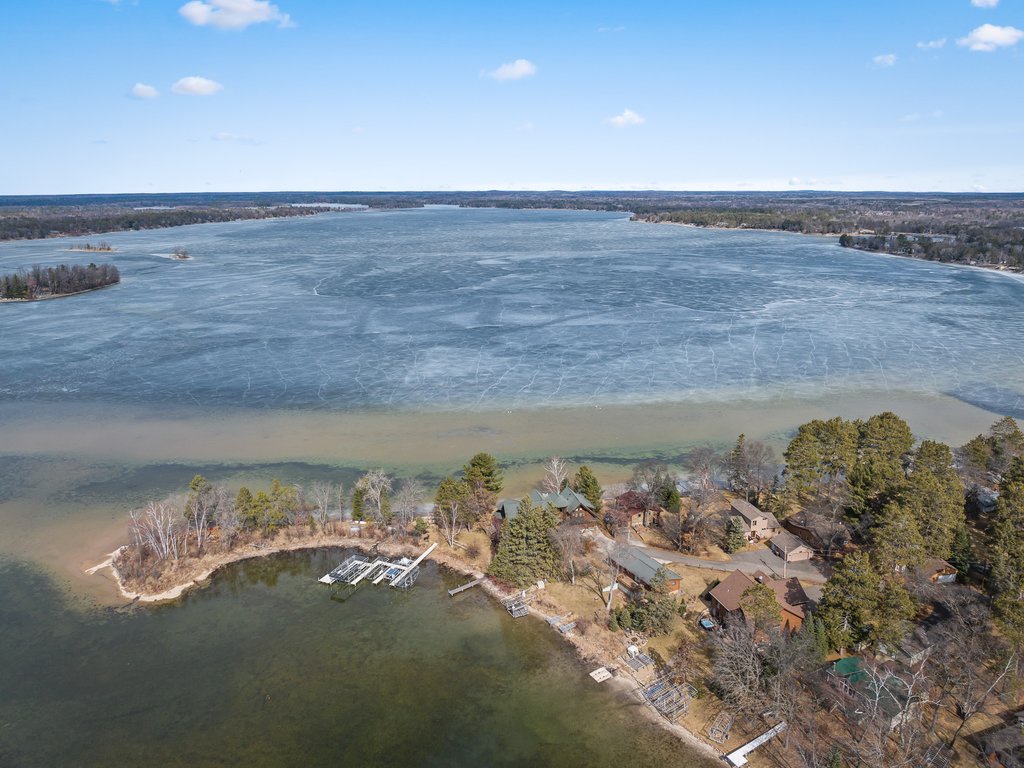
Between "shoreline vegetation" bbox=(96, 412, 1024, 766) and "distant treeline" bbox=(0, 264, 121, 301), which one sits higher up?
"distant treeline" bbox=(0, 264, 121, 301)

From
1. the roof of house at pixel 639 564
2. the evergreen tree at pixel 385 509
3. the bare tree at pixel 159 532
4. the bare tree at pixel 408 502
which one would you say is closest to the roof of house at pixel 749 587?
the roof of house at pixel 639 564

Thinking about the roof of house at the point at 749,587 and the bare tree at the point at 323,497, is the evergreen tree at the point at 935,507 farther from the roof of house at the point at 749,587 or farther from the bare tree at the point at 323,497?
the bare tree at the point at 323,497

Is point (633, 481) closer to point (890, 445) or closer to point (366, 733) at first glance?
point (890, 445)

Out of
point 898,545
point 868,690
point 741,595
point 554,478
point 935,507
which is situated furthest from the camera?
point 554,478

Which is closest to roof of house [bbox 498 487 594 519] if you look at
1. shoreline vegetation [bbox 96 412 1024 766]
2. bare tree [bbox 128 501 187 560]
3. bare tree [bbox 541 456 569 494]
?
shoreline vegetation [bbox 96 412 1024 766]

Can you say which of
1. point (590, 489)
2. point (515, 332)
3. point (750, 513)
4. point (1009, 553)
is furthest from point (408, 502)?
point (515, 332)

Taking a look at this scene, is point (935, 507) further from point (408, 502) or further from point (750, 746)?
point (408, 502)

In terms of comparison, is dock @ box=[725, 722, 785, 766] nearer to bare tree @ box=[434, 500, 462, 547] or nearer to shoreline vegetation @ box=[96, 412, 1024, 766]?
shoreline vegetation @ box=[96, 412, 1024, 766]
